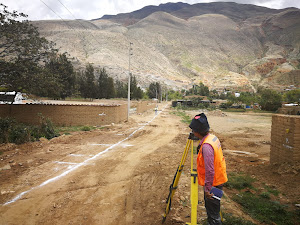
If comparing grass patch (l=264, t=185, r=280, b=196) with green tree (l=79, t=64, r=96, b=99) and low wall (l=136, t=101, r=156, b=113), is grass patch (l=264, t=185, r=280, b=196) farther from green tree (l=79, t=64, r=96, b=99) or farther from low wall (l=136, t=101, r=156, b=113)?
green tree (l=79, t=64, r=96, b=99)

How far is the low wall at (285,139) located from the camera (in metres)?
6.18

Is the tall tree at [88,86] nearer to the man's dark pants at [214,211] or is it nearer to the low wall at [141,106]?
the low wall at [141,106]

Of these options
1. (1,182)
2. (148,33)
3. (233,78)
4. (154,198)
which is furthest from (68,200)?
(148,33)

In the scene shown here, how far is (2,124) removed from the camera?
431 inches

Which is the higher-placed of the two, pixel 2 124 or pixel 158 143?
pixel 2 124

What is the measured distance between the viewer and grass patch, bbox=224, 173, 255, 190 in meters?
5.84

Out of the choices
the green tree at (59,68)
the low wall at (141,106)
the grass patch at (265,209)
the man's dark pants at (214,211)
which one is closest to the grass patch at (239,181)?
the grass patch at (265,209)

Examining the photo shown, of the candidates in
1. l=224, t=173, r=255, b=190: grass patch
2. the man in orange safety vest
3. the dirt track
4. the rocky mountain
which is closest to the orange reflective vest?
the man in orange safety vest

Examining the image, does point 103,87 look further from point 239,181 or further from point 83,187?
point 239,181

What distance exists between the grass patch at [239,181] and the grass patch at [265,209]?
54 cm

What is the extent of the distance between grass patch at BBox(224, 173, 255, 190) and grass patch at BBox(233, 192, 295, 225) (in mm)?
542

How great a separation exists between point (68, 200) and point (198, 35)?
20573 centimetres

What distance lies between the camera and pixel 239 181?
612 cm

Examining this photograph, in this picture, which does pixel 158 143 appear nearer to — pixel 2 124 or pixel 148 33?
pixel 2 124
